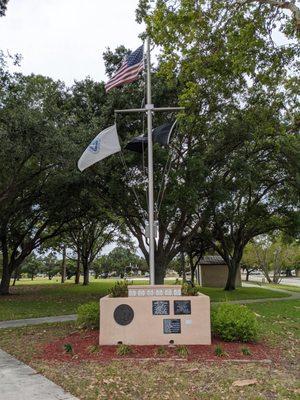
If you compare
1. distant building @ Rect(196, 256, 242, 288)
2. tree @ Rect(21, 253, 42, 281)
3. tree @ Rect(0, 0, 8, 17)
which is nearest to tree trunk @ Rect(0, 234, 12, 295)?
tree @ Rect(0, 0, 8, 17)

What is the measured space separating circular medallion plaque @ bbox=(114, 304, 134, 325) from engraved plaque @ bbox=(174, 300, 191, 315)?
2.96 ft

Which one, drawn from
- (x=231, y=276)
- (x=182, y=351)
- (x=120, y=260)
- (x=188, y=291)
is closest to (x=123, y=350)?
(x=182, y=351)

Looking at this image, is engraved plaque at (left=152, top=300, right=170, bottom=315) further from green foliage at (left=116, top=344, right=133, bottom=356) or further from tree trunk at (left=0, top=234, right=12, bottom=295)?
tree trunk at (left=0, top=234, right=12, bottom=295)

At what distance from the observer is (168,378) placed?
6.57 meters

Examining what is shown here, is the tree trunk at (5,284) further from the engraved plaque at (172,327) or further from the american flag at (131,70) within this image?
the engraved plaque at (172,327)

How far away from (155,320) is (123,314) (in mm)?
659

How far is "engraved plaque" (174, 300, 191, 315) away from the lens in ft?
29.8

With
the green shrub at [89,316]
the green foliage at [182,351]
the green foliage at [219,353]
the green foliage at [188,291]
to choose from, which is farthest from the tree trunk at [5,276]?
the green foliage at [219,353]

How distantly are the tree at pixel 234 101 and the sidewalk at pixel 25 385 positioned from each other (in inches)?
307

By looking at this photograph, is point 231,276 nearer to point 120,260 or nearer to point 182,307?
point 182,307

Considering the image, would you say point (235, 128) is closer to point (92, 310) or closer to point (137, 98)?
point (137, 98)

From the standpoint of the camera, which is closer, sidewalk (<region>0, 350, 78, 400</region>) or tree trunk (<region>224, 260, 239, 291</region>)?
sidewalk (<region>0, 350, 78, 400</region>)

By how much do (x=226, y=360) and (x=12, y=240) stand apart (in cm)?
2414

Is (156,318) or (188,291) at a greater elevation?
(188,291)
